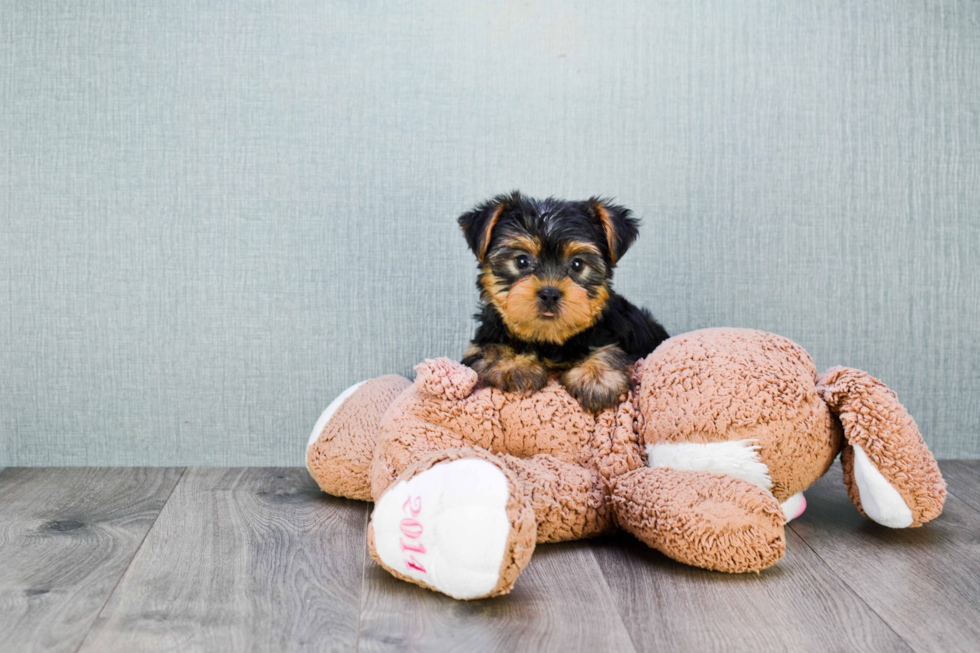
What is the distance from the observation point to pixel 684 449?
176 cm

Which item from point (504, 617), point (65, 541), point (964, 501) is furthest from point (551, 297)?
point (964, 501)

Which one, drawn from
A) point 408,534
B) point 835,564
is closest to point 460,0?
point 408,534

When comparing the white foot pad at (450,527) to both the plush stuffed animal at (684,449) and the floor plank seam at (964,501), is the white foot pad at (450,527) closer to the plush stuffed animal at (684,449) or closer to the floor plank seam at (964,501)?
the plush stuffed animal at (684,449)

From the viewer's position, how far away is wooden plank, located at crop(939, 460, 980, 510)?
86.6 inches

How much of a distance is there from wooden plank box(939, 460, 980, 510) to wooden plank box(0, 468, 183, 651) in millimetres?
2122

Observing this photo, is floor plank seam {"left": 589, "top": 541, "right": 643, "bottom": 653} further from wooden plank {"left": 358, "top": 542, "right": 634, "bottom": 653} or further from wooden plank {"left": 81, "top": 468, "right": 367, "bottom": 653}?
wooden plank {"left": 81, "top": 468, "right": 367, "bottom": 653}

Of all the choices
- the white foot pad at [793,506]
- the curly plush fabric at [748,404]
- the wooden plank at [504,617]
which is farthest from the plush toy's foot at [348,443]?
the white foot pad at [793,506]

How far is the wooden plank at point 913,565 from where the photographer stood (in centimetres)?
140

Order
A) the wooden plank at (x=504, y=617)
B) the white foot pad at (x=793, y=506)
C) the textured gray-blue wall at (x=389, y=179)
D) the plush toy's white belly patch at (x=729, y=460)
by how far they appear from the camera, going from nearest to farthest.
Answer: the wooden plank at (x=504, y=617)
the plush toy's white belly patch at (x=729, y=460)
the white foot pad at (x=793, y=506)
the textured gray-blue wall at (x=389, y=179)

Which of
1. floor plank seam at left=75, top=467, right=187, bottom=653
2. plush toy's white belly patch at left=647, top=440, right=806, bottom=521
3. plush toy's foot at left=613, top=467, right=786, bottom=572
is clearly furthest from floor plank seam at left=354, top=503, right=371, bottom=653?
plush toy's white belly patch at left=647, top=440, right=806, bottom=521

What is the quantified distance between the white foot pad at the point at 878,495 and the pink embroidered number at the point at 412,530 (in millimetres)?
1013

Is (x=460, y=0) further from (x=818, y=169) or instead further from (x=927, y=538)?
(x=927, y=538)

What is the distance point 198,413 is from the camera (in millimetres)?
2451

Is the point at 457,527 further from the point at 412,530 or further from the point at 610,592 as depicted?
the point at 610,592
